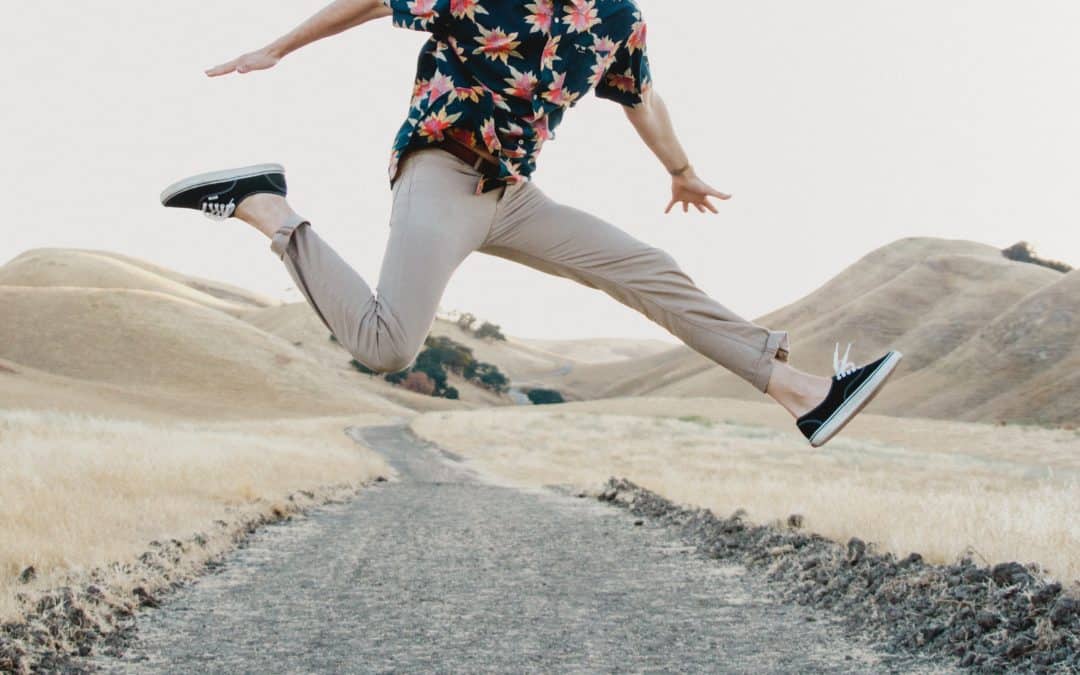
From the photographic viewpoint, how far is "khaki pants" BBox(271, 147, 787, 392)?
3764 mm

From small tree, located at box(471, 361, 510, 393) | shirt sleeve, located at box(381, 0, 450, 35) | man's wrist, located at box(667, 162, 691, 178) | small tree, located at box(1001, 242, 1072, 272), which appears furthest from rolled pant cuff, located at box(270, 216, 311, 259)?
small tree, located at box(1001, 242, 1072, 272)

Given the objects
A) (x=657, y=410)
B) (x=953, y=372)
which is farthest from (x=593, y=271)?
(x=953, y=372)

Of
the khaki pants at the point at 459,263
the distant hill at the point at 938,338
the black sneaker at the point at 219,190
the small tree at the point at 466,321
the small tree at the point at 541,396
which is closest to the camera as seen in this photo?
the khaki pants at the point at 459,263

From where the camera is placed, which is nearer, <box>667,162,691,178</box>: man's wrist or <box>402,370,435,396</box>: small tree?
<box>667,162,691,178</box>: man's wrist

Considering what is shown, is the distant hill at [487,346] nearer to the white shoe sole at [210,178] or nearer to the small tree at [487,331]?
the small tree at [487,331]

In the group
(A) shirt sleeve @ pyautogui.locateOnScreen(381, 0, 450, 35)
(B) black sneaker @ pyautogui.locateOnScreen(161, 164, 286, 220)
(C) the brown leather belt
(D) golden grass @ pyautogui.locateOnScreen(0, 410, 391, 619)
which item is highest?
(A) shirt sleeve @ pyautogui.locateOnScreen(381, 0, 450, 35)

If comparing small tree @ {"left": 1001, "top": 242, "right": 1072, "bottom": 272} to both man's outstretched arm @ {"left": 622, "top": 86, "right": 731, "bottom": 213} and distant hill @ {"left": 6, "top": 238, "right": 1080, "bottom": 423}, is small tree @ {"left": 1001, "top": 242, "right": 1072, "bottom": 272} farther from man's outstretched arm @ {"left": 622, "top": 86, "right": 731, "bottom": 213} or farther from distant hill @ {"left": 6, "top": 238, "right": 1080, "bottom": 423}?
man's outstretched arm @ {"left": 622, "top": 86, "right": 731, "bottom": 213}

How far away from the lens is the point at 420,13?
377cm

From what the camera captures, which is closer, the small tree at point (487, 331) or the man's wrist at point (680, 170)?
the man's wrist at point (680, 170)

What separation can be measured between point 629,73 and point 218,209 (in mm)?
1770

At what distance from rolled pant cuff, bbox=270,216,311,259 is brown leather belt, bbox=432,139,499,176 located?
2.10 feet

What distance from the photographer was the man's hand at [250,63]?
3828mm

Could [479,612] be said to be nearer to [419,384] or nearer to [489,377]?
[419,384]

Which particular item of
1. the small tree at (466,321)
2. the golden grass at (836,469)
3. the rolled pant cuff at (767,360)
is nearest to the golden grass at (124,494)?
the rolled pant cuff at (767,360)
